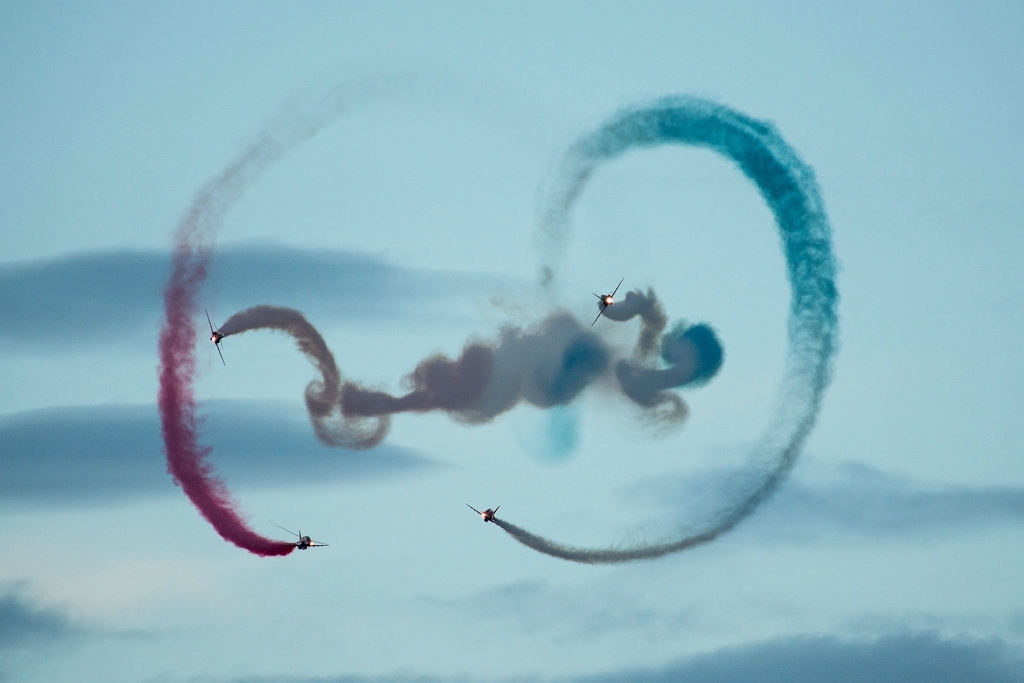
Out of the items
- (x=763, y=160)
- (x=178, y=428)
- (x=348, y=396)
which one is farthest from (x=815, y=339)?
(x=178, y=428)

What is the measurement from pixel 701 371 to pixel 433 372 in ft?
56.5

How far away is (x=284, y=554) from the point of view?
120250mm

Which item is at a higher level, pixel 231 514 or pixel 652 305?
pixel 652 305

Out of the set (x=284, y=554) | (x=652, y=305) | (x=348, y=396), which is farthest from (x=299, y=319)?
(x=652, y=305)

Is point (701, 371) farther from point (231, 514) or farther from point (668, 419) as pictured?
point (231, 514)

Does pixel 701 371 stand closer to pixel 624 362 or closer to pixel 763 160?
pixel 624 362

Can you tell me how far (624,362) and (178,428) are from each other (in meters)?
27.9

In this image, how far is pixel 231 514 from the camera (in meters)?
119

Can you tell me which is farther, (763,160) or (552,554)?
Result: (552,554)

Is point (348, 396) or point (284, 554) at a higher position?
point (348, 396)

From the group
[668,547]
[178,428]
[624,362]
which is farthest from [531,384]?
[178,428]

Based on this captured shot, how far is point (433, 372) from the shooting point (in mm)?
124250

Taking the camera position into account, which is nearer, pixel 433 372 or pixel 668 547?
pixel 668 547

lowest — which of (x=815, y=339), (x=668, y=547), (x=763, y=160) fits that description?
(x=668, y=547)
